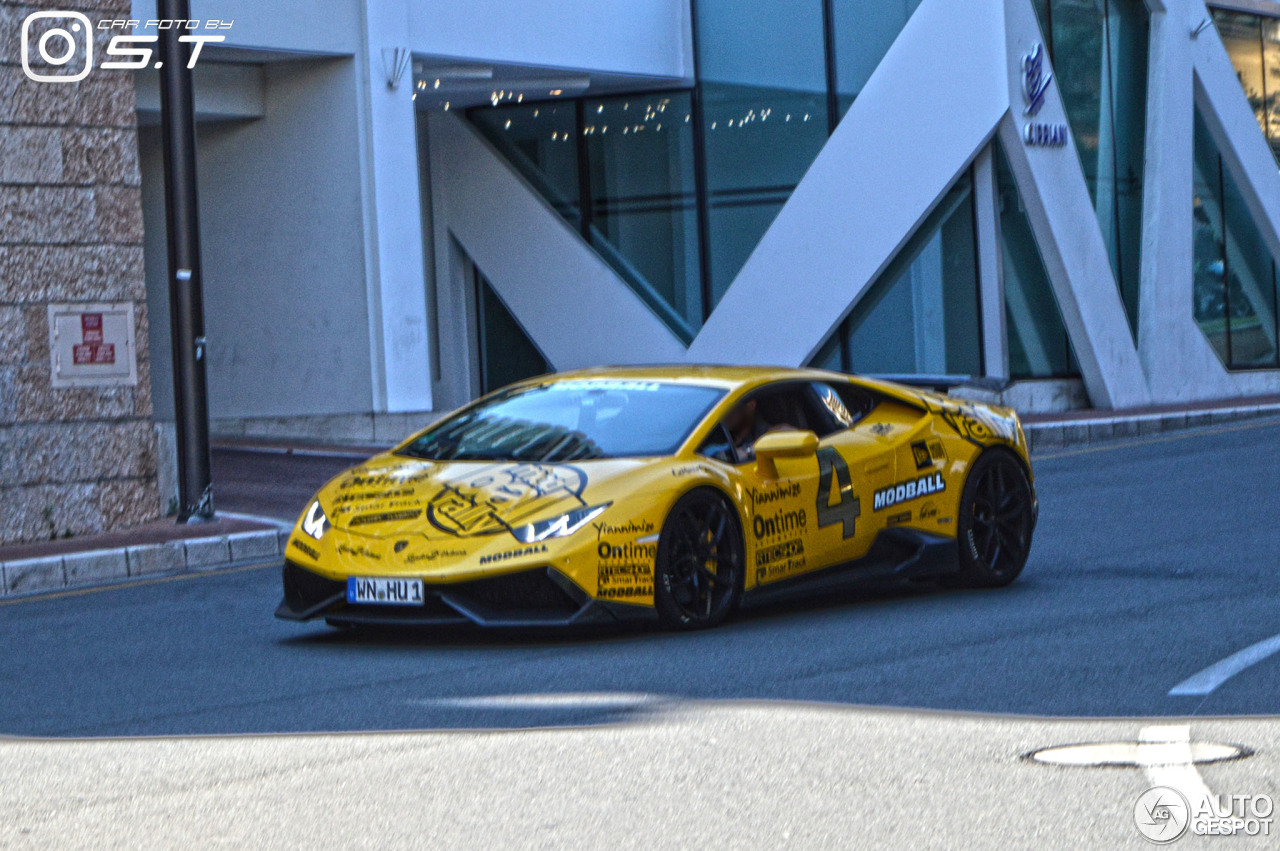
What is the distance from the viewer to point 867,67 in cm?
2453

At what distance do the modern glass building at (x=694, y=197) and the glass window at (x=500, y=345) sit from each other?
0.15 ft

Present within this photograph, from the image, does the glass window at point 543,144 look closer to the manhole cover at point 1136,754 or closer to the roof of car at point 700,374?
the roof of car at point 700,374

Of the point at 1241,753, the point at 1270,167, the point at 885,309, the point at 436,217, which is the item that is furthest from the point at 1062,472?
the point at 1270,167

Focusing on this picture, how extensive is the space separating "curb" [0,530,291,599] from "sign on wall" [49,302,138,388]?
182 centimetres

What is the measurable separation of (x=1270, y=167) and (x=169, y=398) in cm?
1850

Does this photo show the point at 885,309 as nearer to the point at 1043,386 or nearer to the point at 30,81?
the point at 1043,386

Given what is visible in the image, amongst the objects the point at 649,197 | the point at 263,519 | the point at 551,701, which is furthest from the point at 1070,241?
the point at 551,701

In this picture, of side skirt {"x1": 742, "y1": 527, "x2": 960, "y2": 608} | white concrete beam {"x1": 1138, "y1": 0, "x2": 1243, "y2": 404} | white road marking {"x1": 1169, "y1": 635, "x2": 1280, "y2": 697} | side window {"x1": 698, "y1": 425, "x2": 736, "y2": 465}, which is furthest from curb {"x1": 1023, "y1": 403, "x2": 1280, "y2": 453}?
white road marking {"x1": 1169, "y1": 635, "x2": 1280, "y2": 697}

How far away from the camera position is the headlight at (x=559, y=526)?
7.76 metres

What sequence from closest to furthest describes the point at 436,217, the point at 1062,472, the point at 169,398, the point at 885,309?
1. the point at 1062,472
2. the point at 169,398
3. the point at 885,309
4. the point at 436,217

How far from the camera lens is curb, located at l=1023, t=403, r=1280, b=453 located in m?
21.1

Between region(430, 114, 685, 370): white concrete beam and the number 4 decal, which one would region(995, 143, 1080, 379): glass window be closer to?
region(430, 114, 685, 370): white concrete beam

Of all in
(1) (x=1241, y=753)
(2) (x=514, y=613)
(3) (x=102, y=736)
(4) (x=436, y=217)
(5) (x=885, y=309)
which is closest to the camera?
(1) (x=1241, y=753)

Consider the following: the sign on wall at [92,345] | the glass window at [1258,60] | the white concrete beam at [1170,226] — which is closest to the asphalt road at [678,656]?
the sign on wall at [92,345]
